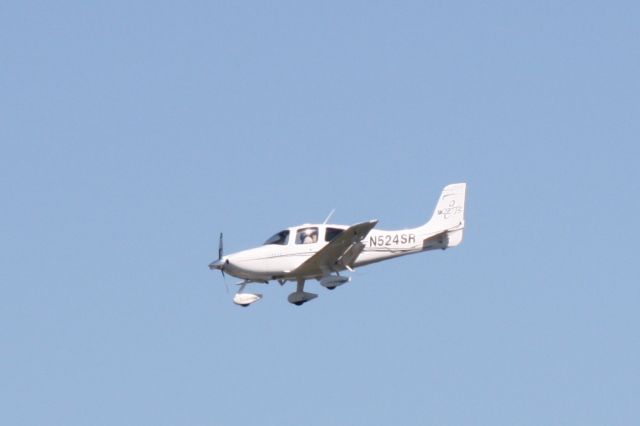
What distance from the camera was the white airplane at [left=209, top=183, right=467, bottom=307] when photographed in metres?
39.1

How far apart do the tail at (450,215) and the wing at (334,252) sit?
11.6ft

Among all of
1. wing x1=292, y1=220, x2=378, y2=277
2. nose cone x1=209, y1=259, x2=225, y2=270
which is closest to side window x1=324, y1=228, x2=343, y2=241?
→ wing x1=292, y1=220, x2=378, y2=277

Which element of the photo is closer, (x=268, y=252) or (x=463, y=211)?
(x=268, y=252)

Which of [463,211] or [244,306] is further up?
[463,211]

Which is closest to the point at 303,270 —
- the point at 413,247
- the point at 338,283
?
the point at 338,283

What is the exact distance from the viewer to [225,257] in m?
39.4

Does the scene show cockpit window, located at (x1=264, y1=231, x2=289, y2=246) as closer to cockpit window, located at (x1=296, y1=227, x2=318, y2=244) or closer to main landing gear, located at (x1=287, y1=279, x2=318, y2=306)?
cockpit window, located at (x1=296, y1=227, x2=318, y2=244)

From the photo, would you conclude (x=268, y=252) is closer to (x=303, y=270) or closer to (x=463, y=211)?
(x=303, y=270)

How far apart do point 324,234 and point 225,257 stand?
2832 mm

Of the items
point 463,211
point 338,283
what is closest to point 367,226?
point 338,283

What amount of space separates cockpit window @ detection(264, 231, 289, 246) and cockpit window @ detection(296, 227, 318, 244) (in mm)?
306

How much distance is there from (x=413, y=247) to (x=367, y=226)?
13.8 feet

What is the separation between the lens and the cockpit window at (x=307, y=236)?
39969mm

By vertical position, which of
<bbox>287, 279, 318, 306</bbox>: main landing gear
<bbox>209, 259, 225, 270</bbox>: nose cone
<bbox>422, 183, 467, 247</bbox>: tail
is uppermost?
<bbox>422, 183, 467, 247</bbox>: tail
